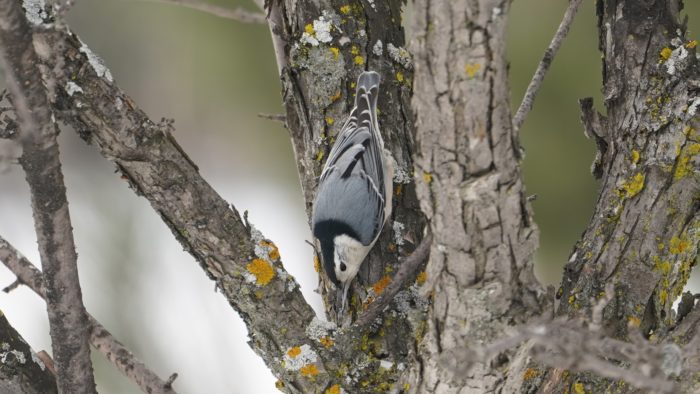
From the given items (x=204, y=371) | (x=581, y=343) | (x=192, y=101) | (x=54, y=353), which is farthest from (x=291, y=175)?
(x=581, y=343)

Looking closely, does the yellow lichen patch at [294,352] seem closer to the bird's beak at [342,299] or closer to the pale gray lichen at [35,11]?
the bird's beak at [342,299]

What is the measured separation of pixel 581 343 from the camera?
1.03 meters

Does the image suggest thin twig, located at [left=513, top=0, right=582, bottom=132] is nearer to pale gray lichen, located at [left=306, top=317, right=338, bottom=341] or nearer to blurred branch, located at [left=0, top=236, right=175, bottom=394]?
pale gray lichen, located at [left=306, top=317, right=338, bottom=341]

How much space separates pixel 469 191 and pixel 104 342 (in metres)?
1.17

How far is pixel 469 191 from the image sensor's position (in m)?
1.26

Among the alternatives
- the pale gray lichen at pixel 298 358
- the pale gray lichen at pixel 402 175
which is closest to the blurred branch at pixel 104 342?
the pale gray lichen at pixel 298 358

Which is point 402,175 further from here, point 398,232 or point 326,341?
point 326,341

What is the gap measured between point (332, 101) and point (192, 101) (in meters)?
3.62

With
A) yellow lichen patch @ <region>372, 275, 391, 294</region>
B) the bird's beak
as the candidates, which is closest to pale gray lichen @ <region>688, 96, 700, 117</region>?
yellow lichen patch @ <region>372, 275, 391, 294</region>

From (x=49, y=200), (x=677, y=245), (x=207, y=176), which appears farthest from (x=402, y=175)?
(x=207, y=176)

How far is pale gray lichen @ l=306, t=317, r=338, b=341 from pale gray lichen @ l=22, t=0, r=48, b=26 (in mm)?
928

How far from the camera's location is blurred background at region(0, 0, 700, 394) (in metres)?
3.73

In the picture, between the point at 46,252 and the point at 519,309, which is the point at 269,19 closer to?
the point at 46,252

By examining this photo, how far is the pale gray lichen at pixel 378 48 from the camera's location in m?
2.14
